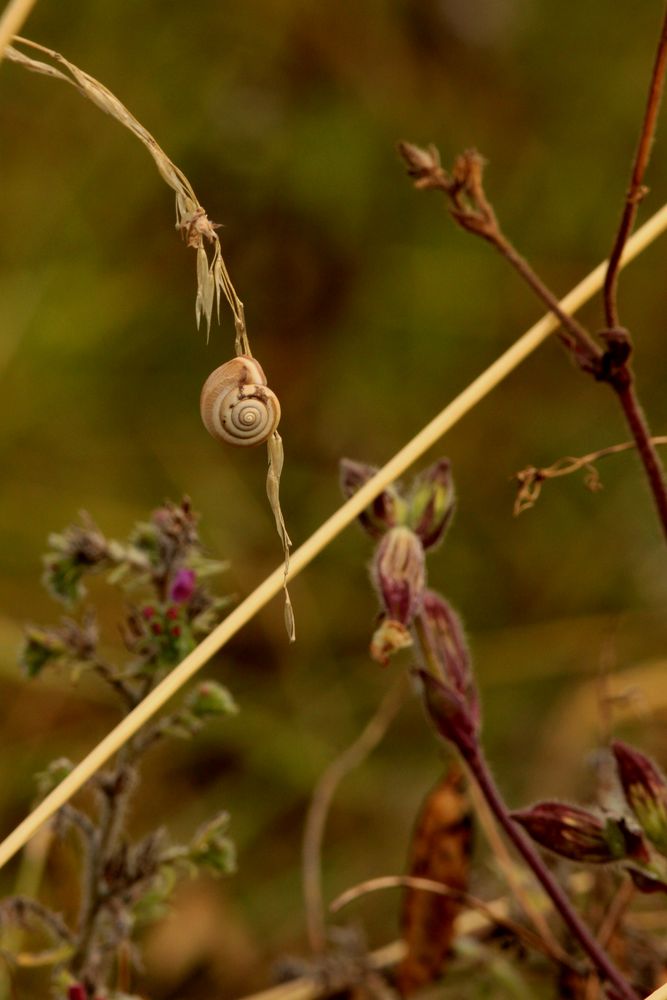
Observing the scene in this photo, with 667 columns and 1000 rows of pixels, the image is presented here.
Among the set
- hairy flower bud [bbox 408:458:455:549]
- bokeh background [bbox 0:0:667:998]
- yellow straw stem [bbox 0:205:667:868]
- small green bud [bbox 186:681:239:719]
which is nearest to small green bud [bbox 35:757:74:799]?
yellow straw stem [bbox 0:205:667:868]

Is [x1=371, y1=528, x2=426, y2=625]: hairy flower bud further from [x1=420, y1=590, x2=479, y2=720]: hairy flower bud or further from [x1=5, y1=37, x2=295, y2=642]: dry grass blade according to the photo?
[x1=5, y1=37, x2=295, y2=642]: dry grass blade

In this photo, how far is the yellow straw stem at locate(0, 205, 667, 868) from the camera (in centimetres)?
104

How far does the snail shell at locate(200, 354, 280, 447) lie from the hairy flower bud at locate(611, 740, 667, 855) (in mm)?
436

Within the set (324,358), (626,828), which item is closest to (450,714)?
(626,828)

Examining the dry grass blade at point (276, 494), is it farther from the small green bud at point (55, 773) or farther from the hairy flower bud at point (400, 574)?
the small green bud at point (55, 773)

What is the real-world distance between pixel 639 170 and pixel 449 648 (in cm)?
47

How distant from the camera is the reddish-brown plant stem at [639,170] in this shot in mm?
1065

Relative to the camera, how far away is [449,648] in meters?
1.19

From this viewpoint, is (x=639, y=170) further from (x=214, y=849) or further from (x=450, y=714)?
(x=214, y=849)

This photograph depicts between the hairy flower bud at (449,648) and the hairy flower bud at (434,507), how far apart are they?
59 mm

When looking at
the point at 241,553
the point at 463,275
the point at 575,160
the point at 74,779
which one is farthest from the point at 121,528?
the point at 74,779

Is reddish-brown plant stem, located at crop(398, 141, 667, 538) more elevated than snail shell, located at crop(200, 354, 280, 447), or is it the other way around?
reddish-brown plant stem, located at crop(398, 141, 667, 538)

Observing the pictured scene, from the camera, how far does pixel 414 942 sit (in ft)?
4.57

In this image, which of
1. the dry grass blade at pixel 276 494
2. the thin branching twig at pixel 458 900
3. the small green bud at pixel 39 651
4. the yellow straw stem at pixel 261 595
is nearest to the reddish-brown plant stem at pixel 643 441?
the yellow straw stem at pixel 261 595
